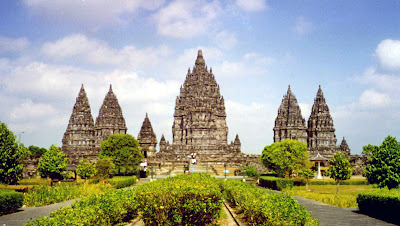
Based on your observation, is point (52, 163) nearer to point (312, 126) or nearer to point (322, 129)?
point (322, 129)

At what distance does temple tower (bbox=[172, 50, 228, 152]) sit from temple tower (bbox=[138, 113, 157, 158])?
6.61 m

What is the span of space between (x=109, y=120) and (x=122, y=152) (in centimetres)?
5957

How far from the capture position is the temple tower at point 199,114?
343 feet

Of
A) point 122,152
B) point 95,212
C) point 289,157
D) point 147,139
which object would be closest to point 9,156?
point 95,212

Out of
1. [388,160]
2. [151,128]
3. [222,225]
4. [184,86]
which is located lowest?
[222,225]

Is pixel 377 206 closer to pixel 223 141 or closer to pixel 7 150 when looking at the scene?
pixel 7 150

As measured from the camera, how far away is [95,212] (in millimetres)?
12766

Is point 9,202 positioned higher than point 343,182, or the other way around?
point 9,202

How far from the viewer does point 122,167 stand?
58.7m

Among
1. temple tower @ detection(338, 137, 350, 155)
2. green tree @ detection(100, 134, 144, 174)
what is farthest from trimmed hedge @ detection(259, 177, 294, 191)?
temple tower @ detection(338, 137, 350, 155)

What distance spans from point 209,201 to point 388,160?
645 inches

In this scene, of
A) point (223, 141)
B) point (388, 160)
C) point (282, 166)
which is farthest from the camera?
point (223, 141)

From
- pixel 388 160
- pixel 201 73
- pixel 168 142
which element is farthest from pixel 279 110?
pixel 388 160

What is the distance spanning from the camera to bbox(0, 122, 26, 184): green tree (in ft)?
82.9
